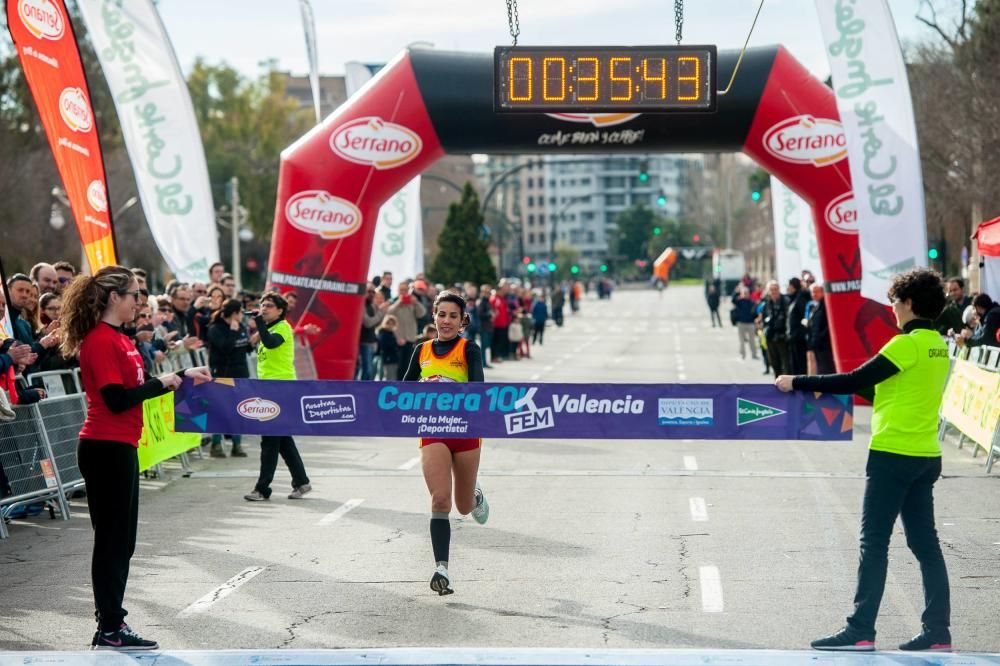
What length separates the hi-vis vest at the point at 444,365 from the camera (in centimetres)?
875

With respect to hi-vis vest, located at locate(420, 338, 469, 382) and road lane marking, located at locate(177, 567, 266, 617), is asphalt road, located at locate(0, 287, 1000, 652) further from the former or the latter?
hi-vis vest, located at locate(420, 338, 469, 382)

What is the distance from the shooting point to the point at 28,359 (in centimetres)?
969

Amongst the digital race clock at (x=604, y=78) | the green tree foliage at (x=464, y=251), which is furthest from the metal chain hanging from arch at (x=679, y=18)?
the green tree foliage at (x=464, y=251)

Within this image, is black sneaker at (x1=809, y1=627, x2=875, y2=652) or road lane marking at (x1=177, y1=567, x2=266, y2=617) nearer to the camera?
black sneaker at (x1=809, y1=627, x2=875, y2=652)

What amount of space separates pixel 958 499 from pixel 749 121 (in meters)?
9.50

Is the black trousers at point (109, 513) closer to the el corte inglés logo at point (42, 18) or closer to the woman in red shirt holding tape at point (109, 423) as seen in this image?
the woman in red shirt holding tape at point (109, 423)

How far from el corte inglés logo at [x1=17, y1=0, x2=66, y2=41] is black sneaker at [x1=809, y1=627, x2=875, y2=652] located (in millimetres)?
10503

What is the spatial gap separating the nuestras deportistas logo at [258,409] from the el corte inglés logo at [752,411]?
2.93 meters

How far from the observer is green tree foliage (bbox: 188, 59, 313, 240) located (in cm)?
8119

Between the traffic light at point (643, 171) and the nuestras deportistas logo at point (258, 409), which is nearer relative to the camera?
the nuestras deportistas logo at point (258, 409)

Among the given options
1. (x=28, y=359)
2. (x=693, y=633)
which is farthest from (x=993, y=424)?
(x=28, y=359)

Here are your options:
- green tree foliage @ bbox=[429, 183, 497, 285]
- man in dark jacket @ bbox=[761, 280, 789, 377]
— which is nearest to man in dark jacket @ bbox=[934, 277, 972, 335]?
man in dark jacket @ bbox=[761, 280, 789, 377]

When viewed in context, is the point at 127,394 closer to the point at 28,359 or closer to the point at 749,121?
the point at 28,359

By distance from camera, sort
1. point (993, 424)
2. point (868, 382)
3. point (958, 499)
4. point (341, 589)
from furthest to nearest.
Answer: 1. point (993, 424)
2. point (958, 499)
3. point (341, 589)
4. point (868, 382)
